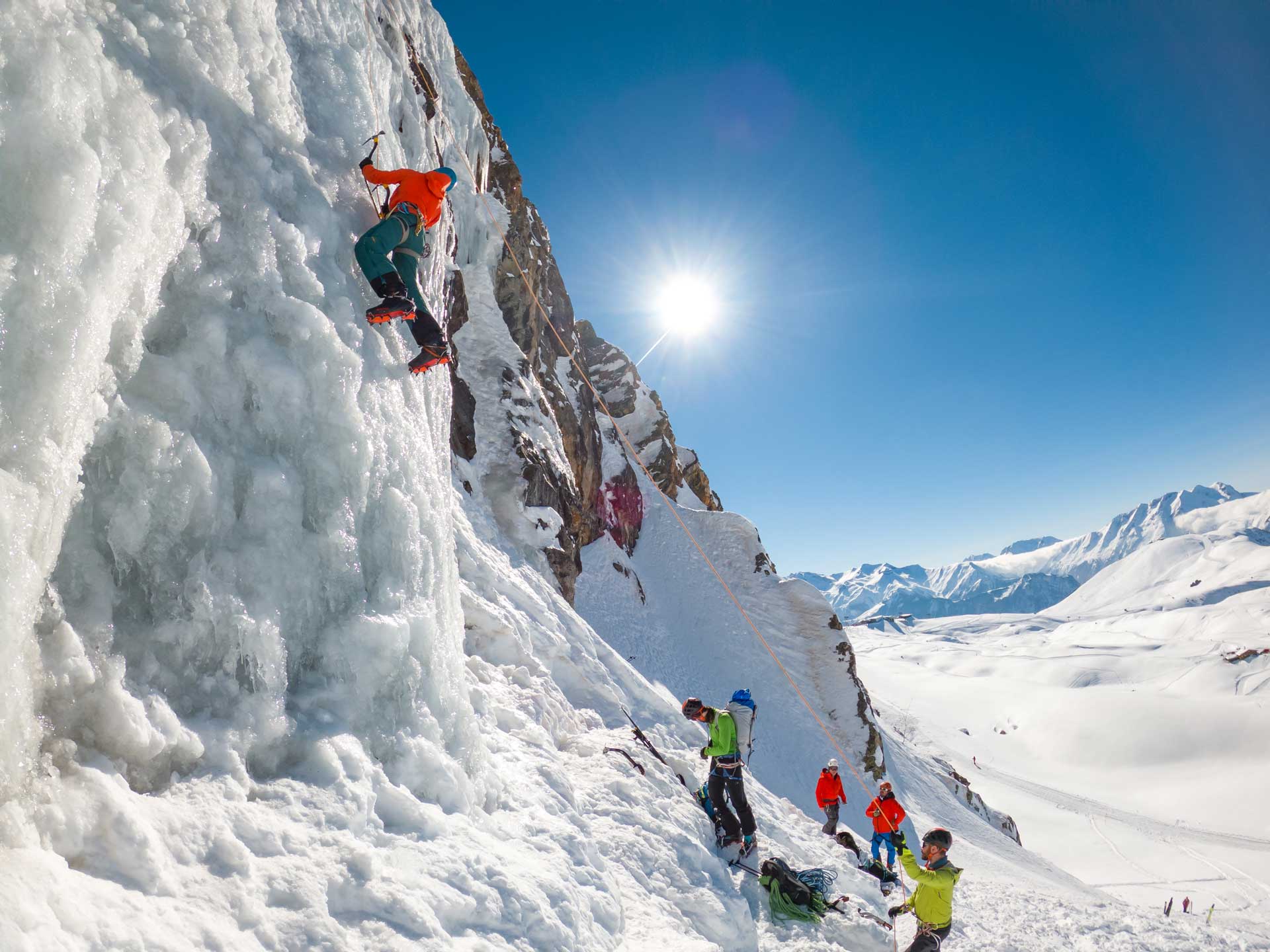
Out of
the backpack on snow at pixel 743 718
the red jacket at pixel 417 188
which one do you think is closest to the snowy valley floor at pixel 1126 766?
the backpack on snow at pixel 743 718

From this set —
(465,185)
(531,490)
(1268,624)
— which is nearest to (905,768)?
(531,490)

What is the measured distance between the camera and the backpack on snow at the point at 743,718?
783cm

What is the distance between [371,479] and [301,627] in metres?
1.15

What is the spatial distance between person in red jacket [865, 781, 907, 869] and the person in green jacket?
390cm

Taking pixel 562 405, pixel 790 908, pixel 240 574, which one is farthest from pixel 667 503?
pixel 240 574

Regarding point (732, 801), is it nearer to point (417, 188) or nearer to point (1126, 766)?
point (417, 188)

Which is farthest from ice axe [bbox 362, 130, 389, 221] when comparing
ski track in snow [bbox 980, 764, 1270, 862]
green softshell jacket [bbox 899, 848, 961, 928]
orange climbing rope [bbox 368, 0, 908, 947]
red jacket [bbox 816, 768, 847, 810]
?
ski track in snow [bbox 980, 764, 1270, 862]

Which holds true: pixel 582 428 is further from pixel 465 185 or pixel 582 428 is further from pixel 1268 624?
pixel 1268 624

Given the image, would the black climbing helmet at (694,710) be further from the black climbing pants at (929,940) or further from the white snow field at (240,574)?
the black climbing pants at (929,940)

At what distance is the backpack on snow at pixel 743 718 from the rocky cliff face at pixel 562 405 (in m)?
8.20

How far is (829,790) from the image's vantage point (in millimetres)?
12664

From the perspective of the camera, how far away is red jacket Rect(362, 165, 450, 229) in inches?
206

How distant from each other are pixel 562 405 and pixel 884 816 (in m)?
17.7

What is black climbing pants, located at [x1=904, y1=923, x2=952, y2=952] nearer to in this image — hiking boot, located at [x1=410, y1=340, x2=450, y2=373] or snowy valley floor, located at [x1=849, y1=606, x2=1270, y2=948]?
snowy valley floor, located at [x1=849, y1=606, x2=1270, y2=948]
